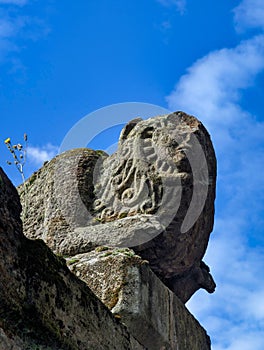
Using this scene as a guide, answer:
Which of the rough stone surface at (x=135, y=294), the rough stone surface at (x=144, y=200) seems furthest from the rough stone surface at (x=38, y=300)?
the rough stone surface at (x=144, y=200)

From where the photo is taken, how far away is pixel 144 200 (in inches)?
203

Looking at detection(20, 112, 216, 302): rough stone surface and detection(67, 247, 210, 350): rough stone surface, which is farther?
detection(20, 112, 216, 302): rough stone surface

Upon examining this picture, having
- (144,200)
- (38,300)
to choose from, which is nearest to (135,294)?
(144,200)

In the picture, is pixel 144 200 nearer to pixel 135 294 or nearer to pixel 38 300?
pixel 135 294

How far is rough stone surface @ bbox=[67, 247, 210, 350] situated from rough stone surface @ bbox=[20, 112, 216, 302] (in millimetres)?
227

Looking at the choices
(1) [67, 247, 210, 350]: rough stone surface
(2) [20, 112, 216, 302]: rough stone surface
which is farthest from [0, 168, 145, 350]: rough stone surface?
(2) [20, 112, 216, 302]: rough stone surface

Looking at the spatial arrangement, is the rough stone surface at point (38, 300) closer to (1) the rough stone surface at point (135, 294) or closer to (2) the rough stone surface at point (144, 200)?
(1) the rough stone surface at point (135, 294)

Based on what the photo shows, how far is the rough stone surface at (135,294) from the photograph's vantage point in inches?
173

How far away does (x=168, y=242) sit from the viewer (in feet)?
16.5

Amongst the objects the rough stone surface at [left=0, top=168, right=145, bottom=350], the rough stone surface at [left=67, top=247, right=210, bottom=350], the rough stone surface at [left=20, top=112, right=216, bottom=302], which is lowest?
the rough stone surface at [left=0, top=168, right=145, bottom=350]

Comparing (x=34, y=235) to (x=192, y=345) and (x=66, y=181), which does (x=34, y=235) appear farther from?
(x=192, y=345)

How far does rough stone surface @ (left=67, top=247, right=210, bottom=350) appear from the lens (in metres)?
4.39

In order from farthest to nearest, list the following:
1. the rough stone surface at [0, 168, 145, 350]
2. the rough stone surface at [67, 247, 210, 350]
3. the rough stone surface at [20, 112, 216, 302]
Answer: the rough stone surface at [20, 112, 216, 302], the rough stone surface at [67, 247, 210, 350], the rough stone surface at [0, 168, 145, 350]

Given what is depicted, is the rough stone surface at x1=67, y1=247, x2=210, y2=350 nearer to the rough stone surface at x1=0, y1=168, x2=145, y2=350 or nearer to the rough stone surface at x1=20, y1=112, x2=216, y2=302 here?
the rough stone surface at x1=20, y1=112, x2=216, y2=302
